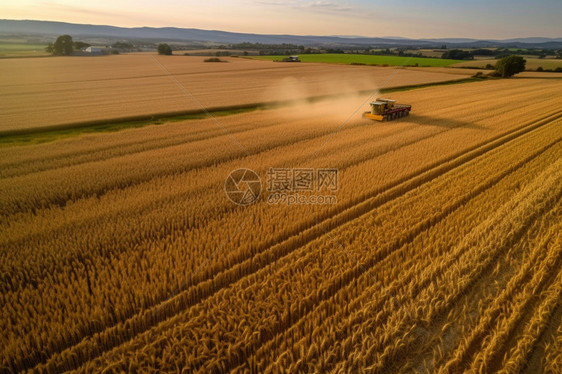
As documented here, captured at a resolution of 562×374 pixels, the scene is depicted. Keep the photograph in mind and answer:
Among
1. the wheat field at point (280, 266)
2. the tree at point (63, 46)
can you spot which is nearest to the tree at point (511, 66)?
the wheat field at point (280, 266)

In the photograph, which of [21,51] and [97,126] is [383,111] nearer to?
[97,126]

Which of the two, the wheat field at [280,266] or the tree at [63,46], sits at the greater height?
the tree at [63,46]

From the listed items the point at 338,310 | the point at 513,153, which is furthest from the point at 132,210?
the point at 513,153

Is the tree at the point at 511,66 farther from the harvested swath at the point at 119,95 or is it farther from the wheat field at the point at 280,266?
the wheat field at the point at 280,266

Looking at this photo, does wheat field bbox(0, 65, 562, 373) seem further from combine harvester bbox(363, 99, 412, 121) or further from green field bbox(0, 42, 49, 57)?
green field bbox(0, 42, 49, 57)

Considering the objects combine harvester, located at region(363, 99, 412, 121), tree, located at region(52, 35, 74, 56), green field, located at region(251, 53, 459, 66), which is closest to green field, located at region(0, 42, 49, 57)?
tree, located at region(52, 35, 74, 56)
